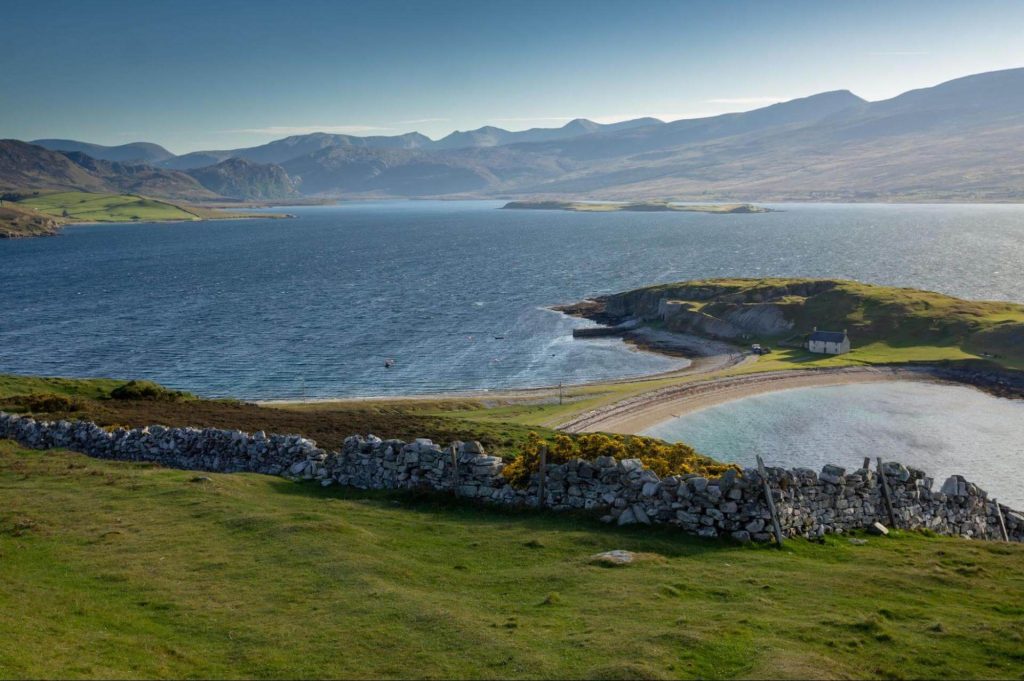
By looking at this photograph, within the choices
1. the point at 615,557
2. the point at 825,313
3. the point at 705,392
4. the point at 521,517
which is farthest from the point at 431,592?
the point at 825,313

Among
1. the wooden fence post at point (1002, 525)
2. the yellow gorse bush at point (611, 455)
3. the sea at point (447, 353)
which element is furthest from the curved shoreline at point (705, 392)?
the wooden fence post at point (1002, 525)

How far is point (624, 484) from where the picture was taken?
2598 cm

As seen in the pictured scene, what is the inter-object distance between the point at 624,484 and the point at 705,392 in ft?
212

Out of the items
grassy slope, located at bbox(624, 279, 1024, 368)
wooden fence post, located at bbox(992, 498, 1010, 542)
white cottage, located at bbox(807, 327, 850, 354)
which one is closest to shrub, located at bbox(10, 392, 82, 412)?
wooden fence post, located at bbox(992, 498, 1010, 542)

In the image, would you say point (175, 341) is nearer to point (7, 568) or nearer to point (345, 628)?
point (7, 568)

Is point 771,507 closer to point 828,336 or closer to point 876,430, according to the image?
point 876,430

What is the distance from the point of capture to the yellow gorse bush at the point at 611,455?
28359 mm

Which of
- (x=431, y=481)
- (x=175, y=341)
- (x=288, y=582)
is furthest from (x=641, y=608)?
(x=175, y=341)

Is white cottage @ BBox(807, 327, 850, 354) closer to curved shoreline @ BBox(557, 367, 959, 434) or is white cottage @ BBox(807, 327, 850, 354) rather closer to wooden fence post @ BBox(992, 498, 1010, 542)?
curved shoreline @ BBox(557, 367, 959, 434)

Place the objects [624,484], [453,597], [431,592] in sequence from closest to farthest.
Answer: [453,597]
[431,592]
[624,484]

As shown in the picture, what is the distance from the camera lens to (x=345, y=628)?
17.1 meters

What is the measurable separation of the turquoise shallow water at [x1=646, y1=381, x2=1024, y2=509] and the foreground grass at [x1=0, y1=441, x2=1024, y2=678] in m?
42.5

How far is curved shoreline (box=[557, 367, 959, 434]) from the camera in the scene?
2916 inches

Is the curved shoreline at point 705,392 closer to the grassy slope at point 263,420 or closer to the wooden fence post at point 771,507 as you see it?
the grassy slope at point 263,420
